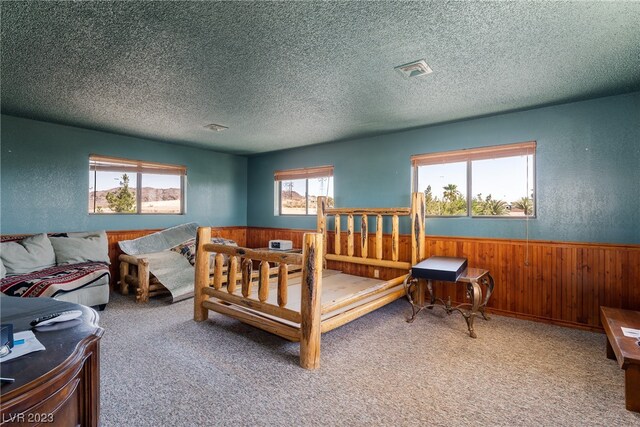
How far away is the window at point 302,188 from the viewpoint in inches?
208

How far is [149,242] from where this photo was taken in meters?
4.75

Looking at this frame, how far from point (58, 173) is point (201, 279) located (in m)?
2.66

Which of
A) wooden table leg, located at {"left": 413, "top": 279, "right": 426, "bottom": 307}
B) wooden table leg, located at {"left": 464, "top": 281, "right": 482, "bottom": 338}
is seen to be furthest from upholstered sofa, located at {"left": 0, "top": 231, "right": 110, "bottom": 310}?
wooden table leg, located at {"left": 464, "top": 281, "right": 482, "bottom": 338}

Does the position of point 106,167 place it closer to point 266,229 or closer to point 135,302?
point 135,302

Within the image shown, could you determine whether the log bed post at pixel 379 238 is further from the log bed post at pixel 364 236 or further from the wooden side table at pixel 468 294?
the wooden side table at pixel 468 294

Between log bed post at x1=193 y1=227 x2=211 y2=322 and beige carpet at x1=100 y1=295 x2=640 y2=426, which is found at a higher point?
log bed post at x1=193 y1=227 x2=211 y2=322

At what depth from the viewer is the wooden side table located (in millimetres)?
2996

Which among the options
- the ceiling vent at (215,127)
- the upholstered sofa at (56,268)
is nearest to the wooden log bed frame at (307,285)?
the upholstered sofa at (56,268)

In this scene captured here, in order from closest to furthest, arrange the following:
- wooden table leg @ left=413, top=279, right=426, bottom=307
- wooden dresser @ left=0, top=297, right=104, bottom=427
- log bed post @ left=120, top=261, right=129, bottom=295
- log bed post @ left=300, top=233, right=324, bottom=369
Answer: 1. wooden dresser @ left=0, top=297, right=104, bottom=427
2. log bed post @ left=300, top=233, right=324, bottom=369
3. wooden table leg @ left=413, top=279, right=426, bottom=307
4. log bed post @ left=120, top=261, right=129, bottom=295

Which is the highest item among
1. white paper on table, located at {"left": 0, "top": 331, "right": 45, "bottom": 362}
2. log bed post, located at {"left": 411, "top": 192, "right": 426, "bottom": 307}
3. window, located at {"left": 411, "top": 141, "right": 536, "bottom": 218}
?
window, located at {"left": 411, "top": 141, "right": 536, "bottom": 218}

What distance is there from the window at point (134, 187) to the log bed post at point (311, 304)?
3.76 m

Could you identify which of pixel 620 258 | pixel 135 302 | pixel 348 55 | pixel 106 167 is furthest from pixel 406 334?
pixel 106 167

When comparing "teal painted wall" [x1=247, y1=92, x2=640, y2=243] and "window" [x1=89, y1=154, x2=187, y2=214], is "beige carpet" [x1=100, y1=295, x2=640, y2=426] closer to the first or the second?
"teal painted wall" [x1=247, y1=92, x2=640, y2=243]

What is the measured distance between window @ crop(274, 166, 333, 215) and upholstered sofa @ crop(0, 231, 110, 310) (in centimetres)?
293
